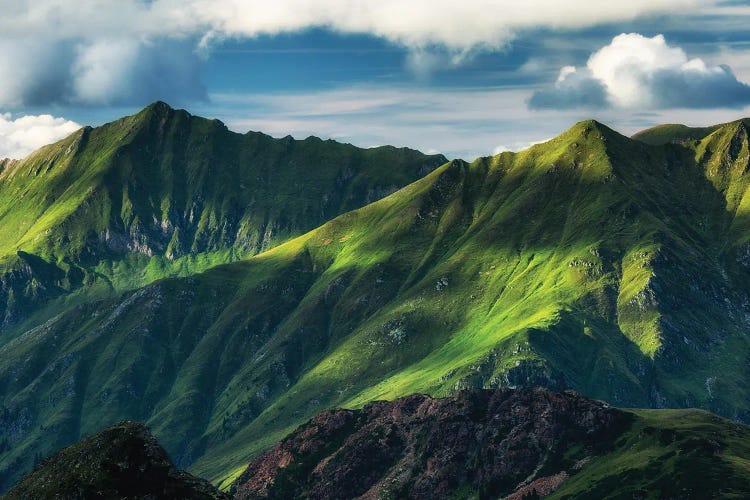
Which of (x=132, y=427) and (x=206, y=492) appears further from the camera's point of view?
(x=132, y=427)

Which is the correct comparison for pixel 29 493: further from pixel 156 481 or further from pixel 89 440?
pixel 156 481

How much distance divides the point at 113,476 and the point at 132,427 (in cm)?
940

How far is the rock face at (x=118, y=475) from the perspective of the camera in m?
136

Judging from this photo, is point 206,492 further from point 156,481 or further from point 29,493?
point 29,493

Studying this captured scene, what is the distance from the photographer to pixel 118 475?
13812 centimetres

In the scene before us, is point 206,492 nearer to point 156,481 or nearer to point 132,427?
point 156,481

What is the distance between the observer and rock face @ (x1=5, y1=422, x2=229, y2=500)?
136m

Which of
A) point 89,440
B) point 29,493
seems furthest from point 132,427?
point 29,493

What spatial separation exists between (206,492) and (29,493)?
1033 inches

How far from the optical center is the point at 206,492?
449 feet

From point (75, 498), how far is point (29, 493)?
36.6 ft

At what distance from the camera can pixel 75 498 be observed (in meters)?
135

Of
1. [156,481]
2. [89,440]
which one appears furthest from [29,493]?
[156,481]

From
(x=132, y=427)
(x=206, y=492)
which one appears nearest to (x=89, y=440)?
(x=132, y=427)
